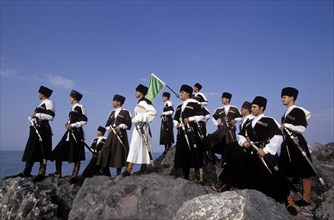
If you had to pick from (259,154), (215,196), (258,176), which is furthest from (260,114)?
Result: (215,196)

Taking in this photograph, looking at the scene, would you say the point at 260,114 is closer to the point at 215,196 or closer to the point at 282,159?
the point at 282,159

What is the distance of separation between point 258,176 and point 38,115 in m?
6.62

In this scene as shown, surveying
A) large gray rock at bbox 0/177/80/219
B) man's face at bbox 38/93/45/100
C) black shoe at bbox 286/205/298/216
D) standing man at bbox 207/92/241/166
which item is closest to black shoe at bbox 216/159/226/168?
standing man at bbox 207/92/241/166

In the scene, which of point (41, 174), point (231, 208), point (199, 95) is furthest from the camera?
point (199, 95)

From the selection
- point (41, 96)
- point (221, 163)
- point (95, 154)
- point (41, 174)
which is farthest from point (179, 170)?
point (41, 96)

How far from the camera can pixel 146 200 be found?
559 cm

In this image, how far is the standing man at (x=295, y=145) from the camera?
6.27 metres

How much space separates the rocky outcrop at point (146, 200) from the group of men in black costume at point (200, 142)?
0.53m

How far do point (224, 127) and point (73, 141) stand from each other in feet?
18.4

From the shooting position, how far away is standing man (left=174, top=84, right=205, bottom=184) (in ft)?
26.3

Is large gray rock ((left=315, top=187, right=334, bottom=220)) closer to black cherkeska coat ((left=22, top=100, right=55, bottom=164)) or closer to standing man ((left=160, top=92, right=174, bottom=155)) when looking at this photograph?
black cherkeska coat ((left=22, top=100, right=55, bottom=164))

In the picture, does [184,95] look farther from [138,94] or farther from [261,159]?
[261,159]

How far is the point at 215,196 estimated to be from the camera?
3.82m

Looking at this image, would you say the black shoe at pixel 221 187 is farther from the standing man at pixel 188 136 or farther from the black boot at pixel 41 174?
the black boot at pixel 41 174
